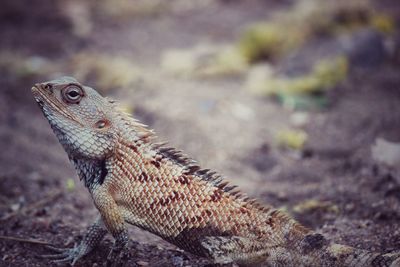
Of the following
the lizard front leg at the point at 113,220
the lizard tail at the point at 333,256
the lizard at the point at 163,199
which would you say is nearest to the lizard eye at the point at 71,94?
the lizard at the point at 163,199

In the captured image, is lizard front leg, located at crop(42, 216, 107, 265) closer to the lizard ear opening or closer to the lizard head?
the lizard head

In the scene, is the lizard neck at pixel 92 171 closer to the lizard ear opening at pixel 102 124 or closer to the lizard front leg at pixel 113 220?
the lizard front leg at pixel 113 220

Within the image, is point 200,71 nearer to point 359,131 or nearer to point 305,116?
point 305,116

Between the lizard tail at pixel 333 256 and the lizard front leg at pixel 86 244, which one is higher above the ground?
the lizard tail at pixel 333 256

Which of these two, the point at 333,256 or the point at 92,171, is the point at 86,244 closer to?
the point at 92,171

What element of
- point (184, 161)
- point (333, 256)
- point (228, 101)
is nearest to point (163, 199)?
point (184, 161)

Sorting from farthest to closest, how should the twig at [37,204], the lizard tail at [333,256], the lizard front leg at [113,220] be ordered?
1. the twig at [37,204]
2. the lizard front leg at [113,220]
3. the lizard tail at [333,256]

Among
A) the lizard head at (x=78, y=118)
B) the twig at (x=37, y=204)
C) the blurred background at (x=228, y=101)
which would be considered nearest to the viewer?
the lizard head at (x=78, y=118)

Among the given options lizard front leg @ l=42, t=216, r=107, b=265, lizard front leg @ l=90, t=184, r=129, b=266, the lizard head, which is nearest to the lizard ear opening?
the lizard head
